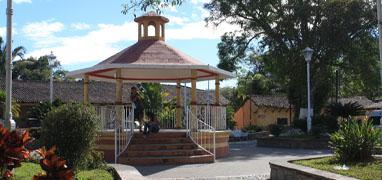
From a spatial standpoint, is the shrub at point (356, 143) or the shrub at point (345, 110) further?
the shrub at point (345, 110)

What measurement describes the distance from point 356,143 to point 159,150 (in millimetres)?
6782

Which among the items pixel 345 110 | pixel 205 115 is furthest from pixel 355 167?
pixel 345 110

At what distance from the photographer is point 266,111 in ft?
191

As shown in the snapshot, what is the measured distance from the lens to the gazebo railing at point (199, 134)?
56.5ft

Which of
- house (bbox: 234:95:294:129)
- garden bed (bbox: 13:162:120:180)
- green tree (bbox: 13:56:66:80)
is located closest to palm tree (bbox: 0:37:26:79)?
green tree (bbox: 13:56:66:80)

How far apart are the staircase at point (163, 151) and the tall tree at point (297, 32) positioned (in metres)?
15.3

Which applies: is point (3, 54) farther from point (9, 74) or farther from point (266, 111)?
point (9, 74)

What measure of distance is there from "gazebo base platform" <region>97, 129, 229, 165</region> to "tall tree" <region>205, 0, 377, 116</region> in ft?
47.7

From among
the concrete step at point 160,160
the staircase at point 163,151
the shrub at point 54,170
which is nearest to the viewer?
the shrub at point 54,170

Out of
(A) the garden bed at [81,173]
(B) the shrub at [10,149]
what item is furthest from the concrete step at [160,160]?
(B) the shrub at [10,149]

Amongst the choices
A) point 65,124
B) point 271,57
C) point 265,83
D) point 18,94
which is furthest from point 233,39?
point 265,83

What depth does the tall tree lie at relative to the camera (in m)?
29.8

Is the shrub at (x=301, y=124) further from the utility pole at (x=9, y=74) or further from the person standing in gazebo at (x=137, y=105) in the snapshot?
the utility pole at (x=9, y=74)

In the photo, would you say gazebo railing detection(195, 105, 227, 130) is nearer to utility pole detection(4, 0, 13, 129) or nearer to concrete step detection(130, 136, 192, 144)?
concrete step detection(130, 136, 192, 144)
